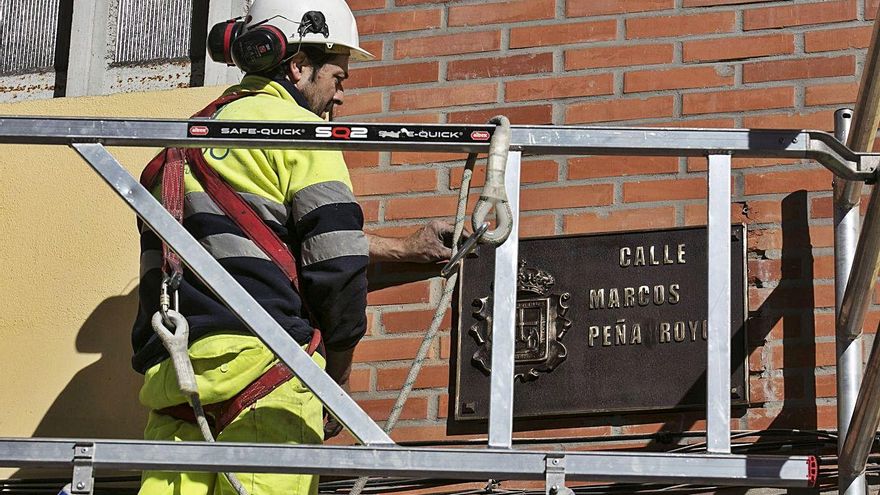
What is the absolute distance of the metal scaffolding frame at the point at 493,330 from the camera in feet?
13.1

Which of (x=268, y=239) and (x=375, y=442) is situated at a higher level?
(x=268, y=239)

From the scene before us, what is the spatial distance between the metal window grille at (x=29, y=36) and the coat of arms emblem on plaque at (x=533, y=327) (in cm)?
215

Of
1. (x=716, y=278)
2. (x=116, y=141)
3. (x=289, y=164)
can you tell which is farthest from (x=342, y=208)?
(x=716, y=278)

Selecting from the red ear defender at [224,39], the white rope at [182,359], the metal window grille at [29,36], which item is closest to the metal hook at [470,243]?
the white rope at [182,359]

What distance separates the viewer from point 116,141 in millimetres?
4293

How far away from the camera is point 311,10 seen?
18.7 ft

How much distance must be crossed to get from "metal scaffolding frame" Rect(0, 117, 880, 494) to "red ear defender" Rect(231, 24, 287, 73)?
1.08 metres

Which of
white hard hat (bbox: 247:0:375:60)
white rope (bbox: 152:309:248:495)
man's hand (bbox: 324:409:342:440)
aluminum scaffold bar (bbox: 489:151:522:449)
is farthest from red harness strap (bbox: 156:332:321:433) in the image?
white hard hat (bbox: 247:0:375:60)

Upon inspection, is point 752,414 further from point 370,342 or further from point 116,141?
→ point 116,141

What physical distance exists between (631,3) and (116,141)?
7.32 ft

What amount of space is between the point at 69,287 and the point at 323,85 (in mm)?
1230

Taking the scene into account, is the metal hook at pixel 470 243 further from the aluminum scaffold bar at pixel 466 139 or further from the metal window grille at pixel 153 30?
the metal window grille at pixel 153 30

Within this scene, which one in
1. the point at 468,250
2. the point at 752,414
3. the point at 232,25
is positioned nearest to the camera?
the point at 468,250

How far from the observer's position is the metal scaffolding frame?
3998 mm
